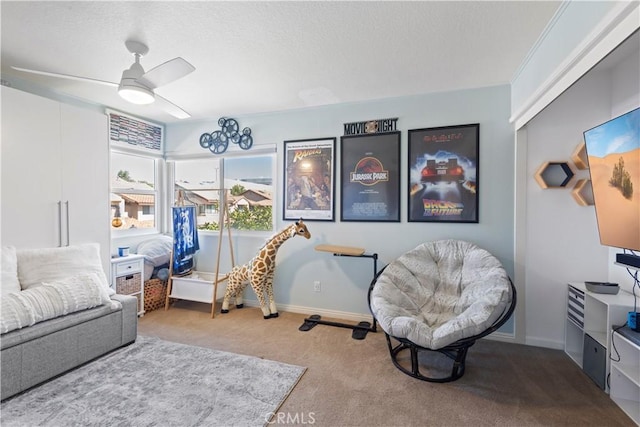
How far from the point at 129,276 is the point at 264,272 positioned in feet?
5.31

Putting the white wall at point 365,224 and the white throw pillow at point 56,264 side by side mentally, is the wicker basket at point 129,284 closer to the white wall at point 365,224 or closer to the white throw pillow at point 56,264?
the white throw pillow at point 56,264

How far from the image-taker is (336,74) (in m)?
2.68

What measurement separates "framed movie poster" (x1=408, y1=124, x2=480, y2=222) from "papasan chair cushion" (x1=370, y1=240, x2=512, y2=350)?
37 cm

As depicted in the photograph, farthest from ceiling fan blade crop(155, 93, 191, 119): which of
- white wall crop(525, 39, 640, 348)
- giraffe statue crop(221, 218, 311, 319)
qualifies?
white wall crop(525, 39, 640, 348)

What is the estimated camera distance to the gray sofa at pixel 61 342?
1.90 meters

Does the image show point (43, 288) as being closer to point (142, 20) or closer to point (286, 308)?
point (142, 20)

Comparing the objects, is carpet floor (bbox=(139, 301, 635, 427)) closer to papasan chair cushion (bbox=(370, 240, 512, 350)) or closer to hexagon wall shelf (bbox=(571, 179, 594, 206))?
papasan chair cushion (bbox=(370, 240, 512, 350))

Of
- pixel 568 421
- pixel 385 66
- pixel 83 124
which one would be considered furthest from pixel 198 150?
pixel 568 421

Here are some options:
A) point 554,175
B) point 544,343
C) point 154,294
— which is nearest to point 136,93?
point 154,294

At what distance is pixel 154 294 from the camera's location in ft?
12.3

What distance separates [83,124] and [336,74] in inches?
100

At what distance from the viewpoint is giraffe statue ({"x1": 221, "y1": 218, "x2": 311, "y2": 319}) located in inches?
129

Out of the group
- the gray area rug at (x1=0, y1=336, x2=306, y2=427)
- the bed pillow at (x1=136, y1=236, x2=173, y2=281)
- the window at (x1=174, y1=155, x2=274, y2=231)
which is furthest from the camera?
the window at (x1=174, y1=155, x2=274, y2=231)

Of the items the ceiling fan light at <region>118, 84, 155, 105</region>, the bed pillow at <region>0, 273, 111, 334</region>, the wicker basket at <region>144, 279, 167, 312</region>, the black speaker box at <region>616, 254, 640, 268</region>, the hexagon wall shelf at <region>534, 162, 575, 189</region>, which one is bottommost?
the wicker basket at <region>144, 279, 167, 312</region>
